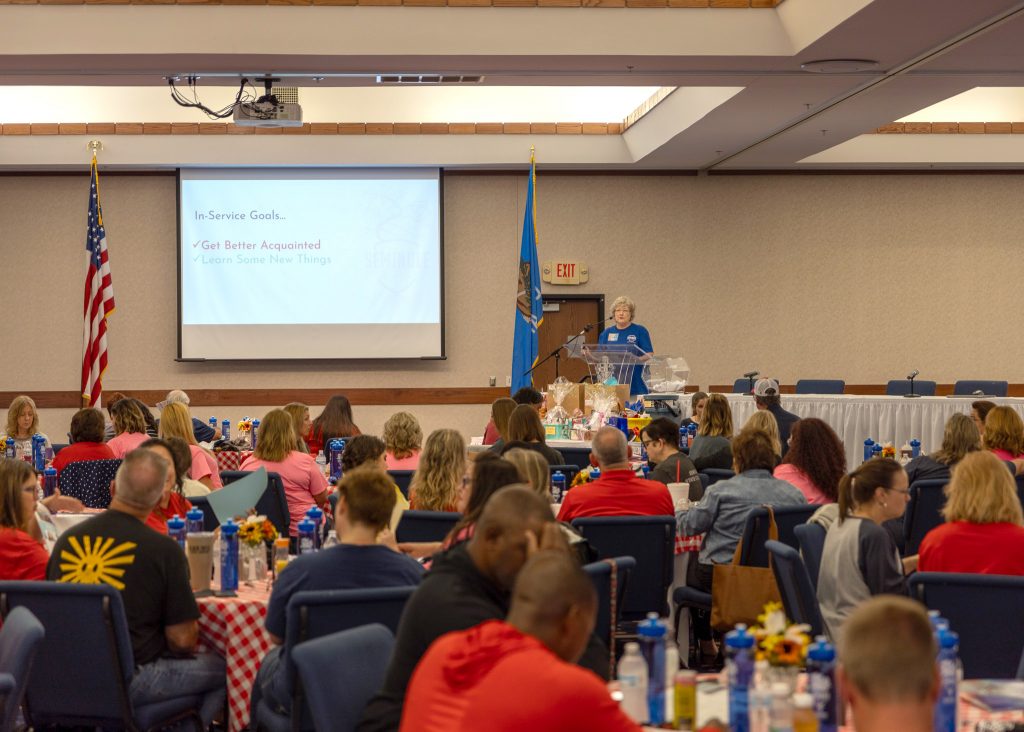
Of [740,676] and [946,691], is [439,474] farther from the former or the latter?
[946,691]

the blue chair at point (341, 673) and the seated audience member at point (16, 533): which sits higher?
the seated audience member at point (16, 533)

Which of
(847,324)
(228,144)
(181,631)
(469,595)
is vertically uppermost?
(228,144)

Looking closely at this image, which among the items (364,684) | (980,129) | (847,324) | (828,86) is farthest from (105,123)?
(364,684)

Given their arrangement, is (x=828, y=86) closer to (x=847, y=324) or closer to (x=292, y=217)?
(x=847, y=324)

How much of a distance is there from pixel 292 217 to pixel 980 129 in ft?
26.4

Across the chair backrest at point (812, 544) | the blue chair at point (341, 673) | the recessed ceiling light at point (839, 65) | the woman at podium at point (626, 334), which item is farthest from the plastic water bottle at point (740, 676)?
the woman at podium at point (626, 334)

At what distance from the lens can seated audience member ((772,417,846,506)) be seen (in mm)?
6129

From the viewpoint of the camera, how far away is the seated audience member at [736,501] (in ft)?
18.6

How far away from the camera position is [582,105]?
45.9 ft

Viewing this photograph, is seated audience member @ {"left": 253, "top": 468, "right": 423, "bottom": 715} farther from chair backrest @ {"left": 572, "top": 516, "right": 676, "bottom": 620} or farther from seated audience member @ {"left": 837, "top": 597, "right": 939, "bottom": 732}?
seated audience member @ {"left": 837, "top": 597, "right": 939, "bottom": 732}

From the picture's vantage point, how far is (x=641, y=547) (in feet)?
17.7

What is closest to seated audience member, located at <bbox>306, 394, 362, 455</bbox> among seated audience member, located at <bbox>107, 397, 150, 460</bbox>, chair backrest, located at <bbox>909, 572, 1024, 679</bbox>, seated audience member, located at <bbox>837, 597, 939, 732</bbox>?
seated audience member, located at <bbox>107, 397, 150, 460</bbox>

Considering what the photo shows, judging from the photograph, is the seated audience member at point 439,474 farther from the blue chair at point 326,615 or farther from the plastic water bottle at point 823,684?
the plastic water bottle at point 823,684

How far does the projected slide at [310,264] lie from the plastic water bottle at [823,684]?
11671 millimetres
